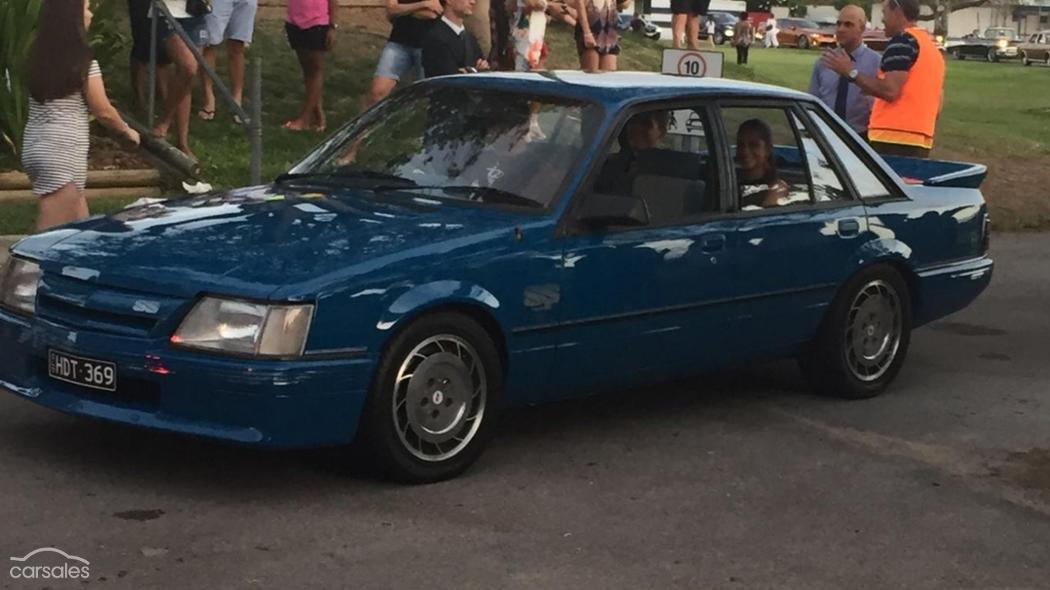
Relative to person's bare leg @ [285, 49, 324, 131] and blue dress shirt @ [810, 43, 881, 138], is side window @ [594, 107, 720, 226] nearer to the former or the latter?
blue dress shirt @ [810, 43, 881, 138]

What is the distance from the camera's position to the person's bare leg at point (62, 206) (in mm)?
8984

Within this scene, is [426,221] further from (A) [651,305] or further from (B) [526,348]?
(A) [651,305]

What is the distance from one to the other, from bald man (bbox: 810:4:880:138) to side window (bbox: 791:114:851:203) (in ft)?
11.1

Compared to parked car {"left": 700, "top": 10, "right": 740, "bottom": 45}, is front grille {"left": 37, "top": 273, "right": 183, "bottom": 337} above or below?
above

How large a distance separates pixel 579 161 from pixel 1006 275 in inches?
262

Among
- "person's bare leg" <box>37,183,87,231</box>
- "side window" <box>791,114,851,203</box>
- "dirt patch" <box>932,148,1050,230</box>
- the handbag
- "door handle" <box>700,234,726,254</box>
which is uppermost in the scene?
the handbag

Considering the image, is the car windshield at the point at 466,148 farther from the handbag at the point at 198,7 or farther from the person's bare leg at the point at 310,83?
the person's bare leg at the point at 310,83

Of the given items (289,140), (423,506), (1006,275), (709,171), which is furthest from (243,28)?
(423,506)

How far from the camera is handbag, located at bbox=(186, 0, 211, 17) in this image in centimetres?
1410

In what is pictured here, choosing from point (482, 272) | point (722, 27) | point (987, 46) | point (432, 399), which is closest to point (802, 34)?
point (722, 27)

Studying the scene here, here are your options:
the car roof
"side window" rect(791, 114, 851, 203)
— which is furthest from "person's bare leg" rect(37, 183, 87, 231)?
"side window" rect(791, 114, 851, 203)

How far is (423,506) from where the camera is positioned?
629 centimetres

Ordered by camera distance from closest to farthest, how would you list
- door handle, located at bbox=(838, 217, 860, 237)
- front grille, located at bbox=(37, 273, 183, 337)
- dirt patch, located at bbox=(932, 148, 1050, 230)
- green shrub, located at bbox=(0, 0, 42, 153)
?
front grille, located at bbox=(37, 273, 183, 337) → door handle, located at bbox=(838, 217, 860, 237) → green shrub, located at bbox=(0, 0, 42, 153) → dirt patch, located at bbox=(932, 148, 1050, 230)

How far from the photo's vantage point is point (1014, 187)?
60.1ft
